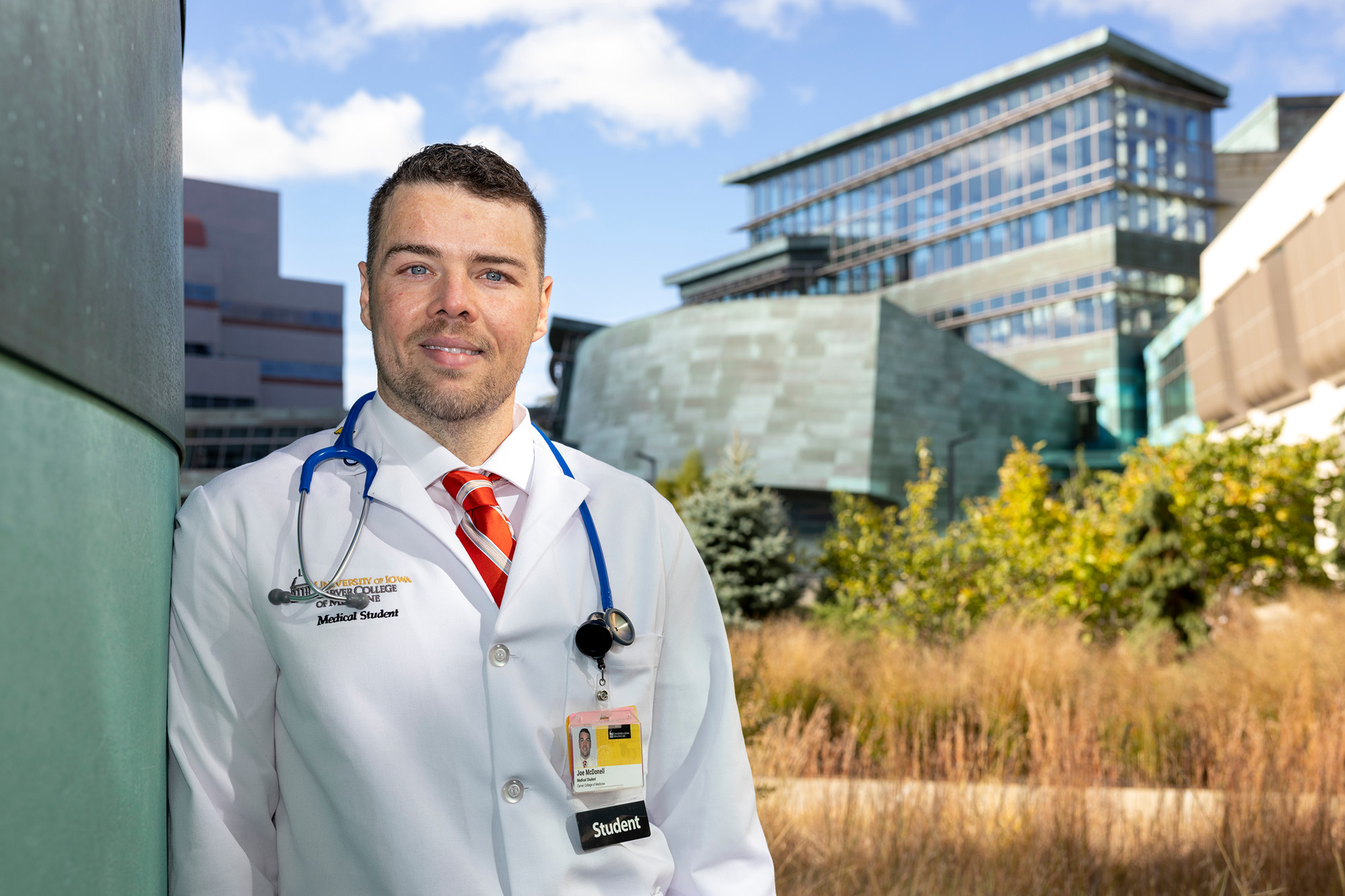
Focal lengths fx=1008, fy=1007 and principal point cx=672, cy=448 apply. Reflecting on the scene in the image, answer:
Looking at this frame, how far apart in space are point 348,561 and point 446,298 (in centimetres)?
55

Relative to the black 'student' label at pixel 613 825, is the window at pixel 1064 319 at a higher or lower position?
higher

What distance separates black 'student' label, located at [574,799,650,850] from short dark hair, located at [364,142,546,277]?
4.00ft

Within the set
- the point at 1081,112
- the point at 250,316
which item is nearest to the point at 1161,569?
the point at 1081,112

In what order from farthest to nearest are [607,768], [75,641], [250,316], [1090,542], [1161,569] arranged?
1. [250,316]
2. [1090,542]
3. [1161,569]
4. [607,768]
5. [75,641]

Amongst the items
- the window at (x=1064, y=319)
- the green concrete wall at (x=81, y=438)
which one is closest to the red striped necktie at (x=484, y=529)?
the green concrete wall at (x=81, y=438)

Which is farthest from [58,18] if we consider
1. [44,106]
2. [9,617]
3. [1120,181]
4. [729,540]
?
[1120,181]

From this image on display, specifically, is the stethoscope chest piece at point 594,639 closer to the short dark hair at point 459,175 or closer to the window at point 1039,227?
the short dark hair at point 459,175

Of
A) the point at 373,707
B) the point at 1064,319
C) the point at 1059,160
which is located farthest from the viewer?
the point at 1059,160

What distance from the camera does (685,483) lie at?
3119cm

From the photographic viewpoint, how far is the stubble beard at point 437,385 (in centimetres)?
207

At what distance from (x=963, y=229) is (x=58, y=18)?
61.6 meters

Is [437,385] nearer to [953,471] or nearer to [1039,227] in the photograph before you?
[953,471]

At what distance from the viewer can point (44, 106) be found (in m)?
1.03

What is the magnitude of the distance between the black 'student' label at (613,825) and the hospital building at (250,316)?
63.0 meters
